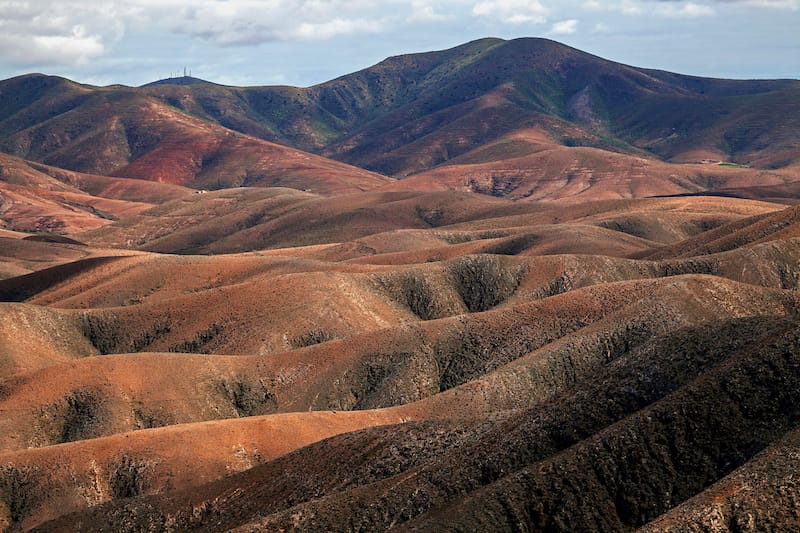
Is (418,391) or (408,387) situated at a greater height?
(408,387)

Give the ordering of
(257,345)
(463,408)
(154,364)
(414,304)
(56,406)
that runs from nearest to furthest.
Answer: (463,408) → (56,406) → (154,364) → (257,345) → (414,304)

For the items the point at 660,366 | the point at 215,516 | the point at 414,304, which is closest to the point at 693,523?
the point at 660,366

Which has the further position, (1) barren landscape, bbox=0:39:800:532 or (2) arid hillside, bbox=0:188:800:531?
(2) arid hillside, bbox=0:188:800:531

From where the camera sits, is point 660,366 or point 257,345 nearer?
point 660,366

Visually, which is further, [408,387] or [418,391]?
[418,391]

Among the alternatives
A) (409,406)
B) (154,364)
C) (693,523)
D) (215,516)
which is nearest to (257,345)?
(154,364)

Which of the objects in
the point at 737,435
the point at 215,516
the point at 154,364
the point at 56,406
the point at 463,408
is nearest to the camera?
the point at 737,435

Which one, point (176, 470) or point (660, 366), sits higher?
point (660, 366)

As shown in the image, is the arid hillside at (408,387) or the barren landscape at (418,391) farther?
the arid hillside at (408,387)

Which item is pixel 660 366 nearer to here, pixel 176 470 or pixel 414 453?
→ pixel 414 453

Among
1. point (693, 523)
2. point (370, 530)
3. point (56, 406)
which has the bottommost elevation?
point (56, 406)
